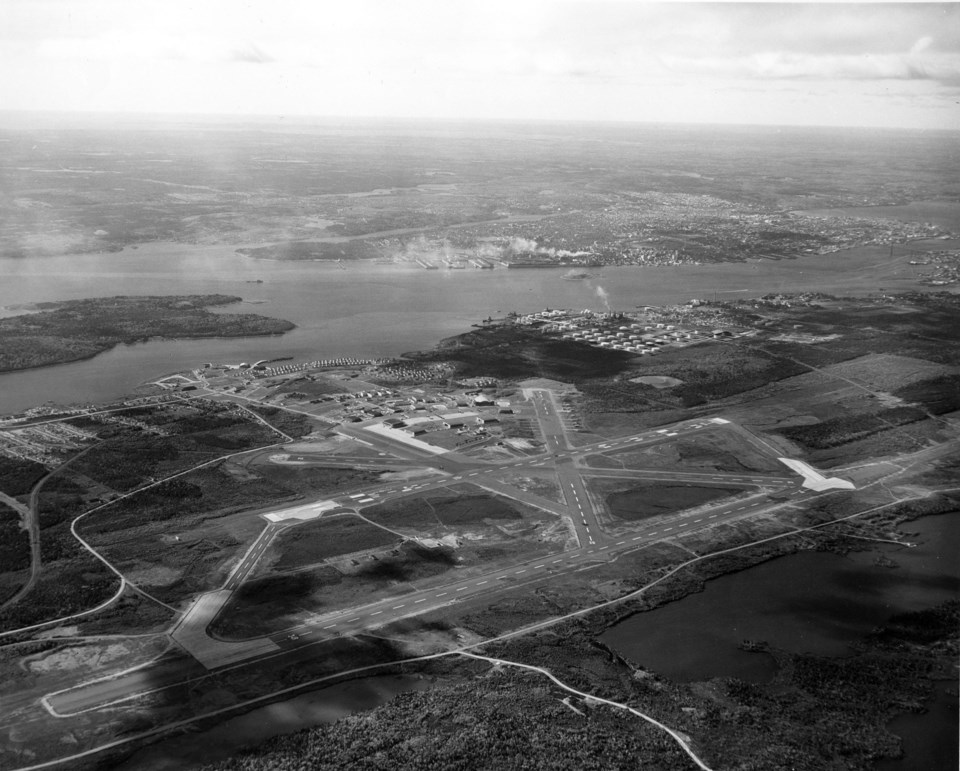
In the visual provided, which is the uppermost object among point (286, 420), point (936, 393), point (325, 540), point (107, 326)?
point (936, 393)

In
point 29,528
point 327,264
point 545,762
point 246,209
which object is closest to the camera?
point 545,762

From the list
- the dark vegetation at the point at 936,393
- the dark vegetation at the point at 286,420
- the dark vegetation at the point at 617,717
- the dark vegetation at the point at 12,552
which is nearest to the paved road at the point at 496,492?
the dark vegetation at the point at 286,420

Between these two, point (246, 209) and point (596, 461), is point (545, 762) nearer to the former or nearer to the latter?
point (596, 461)

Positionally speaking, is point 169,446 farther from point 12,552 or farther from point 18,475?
point 12,552

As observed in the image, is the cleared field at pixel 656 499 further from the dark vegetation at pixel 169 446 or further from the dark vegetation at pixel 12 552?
the dark vegetation at pixel 12 552

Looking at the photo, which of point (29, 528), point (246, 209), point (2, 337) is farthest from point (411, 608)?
point (246, 209)

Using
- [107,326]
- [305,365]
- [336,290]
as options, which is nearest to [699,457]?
[305,365]
